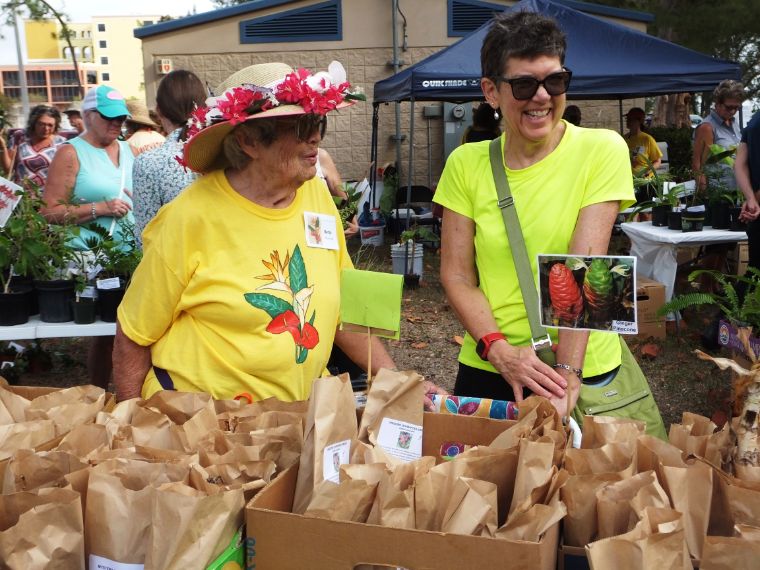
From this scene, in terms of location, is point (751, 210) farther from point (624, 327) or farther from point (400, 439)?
point (400, 439)

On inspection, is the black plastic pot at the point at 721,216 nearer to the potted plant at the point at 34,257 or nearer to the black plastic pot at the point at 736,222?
the black plastic pot at the point at 736,222

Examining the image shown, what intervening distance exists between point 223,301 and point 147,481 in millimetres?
657

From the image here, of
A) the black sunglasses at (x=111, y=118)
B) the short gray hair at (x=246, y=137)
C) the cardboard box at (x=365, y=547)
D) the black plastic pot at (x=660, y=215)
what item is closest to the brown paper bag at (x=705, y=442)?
the cardboard box at (x=365, y=547)

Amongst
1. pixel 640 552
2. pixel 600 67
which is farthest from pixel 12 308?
pixel 600 67

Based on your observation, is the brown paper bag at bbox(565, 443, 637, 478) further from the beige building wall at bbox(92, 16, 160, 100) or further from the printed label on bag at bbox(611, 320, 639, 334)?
the beige building wall at bbox(92, 16, 160, 100)

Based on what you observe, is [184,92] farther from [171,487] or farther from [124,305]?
[171,487]

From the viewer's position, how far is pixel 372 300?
165 centimetres

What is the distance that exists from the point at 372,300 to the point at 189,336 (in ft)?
1.89

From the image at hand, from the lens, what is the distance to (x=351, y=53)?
1207cm

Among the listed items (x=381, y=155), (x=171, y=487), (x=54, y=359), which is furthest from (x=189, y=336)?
(x=381, y=155)

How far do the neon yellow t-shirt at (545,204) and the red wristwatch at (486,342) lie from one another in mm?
51

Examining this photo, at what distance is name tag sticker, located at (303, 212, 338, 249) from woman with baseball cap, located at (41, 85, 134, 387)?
7.96ft

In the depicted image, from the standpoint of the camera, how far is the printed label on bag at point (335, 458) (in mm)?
1398

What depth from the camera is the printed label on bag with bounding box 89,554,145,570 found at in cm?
123
